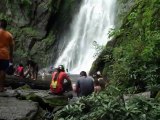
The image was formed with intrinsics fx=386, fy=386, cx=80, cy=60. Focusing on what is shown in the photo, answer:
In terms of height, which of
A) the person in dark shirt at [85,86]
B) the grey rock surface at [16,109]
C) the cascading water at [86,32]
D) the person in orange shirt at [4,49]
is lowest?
the grey rock surface at [16,109]

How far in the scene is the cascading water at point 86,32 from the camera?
115ft

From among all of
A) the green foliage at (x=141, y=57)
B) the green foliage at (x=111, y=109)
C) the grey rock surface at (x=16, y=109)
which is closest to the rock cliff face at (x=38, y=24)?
the green foliage at (x=141, y=57)

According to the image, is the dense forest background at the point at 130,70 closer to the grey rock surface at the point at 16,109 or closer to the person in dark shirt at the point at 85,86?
A: the person in dark shirt at the point at 85,86

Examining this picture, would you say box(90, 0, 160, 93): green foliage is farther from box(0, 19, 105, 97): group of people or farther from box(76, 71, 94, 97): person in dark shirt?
box(76, 71, 94, 97): person in dark shirt

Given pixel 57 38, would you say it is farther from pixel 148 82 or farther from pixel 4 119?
pixel 4 119

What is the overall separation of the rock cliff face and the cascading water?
3.95 ft

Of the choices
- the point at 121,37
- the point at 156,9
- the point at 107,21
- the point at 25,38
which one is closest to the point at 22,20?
the point at 25,38

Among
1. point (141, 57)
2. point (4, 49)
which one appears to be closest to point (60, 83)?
point (4, 49)

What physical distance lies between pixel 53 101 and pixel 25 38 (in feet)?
95.3

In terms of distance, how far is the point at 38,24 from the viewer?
38438 millimetres

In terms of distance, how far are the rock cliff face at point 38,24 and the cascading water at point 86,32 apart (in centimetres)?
120

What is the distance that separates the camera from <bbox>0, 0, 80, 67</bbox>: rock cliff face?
37.4 meters

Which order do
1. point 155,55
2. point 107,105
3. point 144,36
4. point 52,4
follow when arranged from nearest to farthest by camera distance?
1. point 107,105
2. point 155,55
3. point 144,36
4. point 52,4

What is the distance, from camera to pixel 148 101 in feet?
18.3
